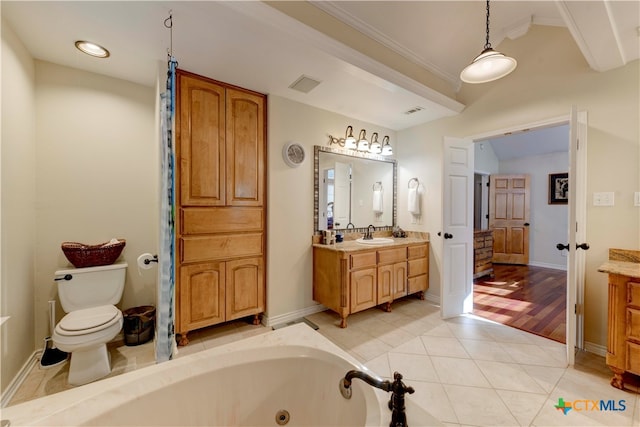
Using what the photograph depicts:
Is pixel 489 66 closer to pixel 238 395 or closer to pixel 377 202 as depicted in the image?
pixel 377 202

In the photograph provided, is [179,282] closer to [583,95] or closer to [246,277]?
[246,277]

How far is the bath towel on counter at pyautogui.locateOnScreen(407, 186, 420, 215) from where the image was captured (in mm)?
3467

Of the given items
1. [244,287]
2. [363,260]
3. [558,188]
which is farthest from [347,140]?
[558,188]

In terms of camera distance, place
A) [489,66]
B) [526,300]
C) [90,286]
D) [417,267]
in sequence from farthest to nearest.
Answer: [526,300] → [417,267] → [90,286] → [489,66]

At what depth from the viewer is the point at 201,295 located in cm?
229

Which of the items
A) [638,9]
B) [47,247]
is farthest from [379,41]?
[47,247]

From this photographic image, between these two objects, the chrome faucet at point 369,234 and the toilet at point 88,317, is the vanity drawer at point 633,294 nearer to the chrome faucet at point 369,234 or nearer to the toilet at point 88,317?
the chrome faucet at point 369,234

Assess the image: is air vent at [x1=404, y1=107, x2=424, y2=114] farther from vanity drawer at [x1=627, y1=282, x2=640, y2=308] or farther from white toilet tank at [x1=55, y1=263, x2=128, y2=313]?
white toilet tank at [x1=55, y1=263, x2=128, y2=313]

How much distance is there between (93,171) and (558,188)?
7481 millimetres

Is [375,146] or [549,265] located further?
[549,265]

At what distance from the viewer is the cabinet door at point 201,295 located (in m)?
2.20

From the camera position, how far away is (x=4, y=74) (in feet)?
5.16

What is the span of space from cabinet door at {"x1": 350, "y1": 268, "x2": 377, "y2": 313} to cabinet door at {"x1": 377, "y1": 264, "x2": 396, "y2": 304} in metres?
0.08

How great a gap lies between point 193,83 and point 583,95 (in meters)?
3.45
